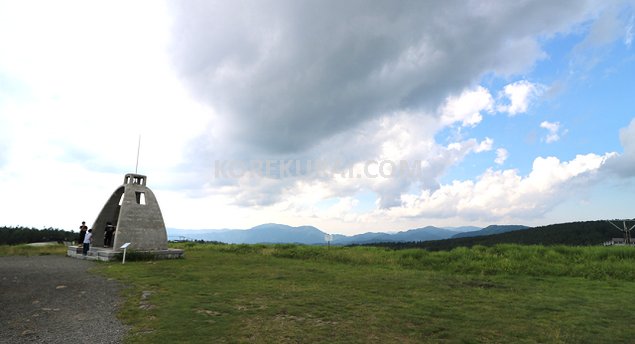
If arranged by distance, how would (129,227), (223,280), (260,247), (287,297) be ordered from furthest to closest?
(260,247), (129,227), (223,280), (287,297)

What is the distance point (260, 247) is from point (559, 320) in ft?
96.0

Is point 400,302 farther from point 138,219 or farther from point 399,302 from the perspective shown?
point 138,219

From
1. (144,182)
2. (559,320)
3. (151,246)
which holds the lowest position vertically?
(559,320)

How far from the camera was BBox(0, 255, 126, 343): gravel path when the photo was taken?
25.7 feet

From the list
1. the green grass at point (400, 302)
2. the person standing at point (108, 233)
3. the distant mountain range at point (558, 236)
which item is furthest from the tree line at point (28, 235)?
the distant mountain range at point (558, 236)

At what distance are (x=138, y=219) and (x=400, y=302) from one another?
71.9ft

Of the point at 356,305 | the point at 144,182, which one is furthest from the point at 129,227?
the point at 356,305

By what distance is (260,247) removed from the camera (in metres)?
36.0

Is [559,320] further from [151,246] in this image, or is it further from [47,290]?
[151,246]

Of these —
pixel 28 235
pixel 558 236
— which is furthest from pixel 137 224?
pixel 558 236

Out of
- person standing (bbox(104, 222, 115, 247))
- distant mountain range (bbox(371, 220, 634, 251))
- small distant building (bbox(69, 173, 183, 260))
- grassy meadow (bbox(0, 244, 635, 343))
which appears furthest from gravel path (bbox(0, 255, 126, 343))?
distant mountain range (bbox(371, 220, 634, 251))

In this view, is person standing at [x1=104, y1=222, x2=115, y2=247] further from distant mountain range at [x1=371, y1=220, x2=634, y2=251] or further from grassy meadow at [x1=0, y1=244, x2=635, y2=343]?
distant mountain range at [x1=371, y1=220, x2=634, y2=251]

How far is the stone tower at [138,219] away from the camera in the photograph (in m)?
25.6

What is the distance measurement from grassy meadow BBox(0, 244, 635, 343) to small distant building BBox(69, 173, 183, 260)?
19.5 feet
